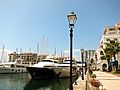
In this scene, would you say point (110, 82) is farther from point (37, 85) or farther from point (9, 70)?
point (9, 70)

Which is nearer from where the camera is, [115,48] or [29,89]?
[29,89]

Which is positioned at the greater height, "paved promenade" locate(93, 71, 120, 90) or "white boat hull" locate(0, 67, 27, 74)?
"paved promenade" locate(93, 71, 120, 90)

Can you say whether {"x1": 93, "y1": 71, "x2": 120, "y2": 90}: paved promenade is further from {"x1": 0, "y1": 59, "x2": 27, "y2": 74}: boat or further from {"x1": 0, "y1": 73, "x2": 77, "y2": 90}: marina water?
{"x1": 0, "y1": 59, "x2": 27, "y2": 74}: boat

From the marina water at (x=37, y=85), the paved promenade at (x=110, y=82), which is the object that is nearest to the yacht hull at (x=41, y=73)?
the marina water at (x=37, y=85)

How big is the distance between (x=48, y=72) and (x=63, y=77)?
862cm

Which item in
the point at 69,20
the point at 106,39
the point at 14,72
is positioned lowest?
the point at 14,72

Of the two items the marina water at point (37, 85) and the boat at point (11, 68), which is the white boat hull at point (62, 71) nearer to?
the marina water at point (37, 85)

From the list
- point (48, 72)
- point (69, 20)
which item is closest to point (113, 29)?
point (48, 72)

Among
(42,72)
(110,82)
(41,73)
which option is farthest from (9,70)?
(110,82)

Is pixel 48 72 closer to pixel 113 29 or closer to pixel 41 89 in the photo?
pixel 41 89

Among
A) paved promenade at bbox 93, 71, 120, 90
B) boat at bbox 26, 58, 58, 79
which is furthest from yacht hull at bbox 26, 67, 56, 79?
paved promenade at bbox 93, 71, 120, 90

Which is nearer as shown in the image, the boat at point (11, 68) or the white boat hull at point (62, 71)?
the white boat hull at point (62, 71)

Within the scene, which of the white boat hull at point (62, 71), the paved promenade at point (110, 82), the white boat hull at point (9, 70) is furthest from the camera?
the white boat hull at point (9, 70)

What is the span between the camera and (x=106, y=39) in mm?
100438
